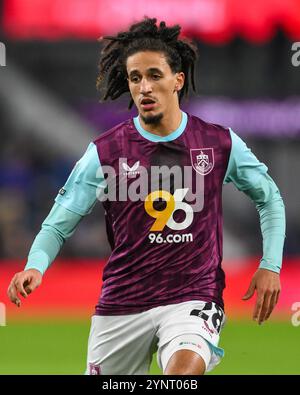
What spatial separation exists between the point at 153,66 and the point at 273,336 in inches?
233

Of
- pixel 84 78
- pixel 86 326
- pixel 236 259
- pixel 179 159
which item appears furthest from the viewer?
pixel 84 78

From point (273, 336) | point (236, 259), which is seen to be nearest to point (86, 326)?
point (273, 336)

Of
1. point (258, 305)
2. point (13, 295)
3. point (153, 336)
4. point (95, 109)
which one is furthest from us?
point (95, 109)

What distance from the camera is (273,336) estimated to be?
39.3 feet

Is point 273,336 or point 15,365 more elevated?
point 273,336

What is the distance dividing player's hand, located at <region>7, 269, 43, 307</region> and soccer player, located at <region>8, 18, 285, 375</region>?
0.36 feet

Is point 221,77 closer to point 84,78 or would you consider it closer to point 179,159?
point 84,78

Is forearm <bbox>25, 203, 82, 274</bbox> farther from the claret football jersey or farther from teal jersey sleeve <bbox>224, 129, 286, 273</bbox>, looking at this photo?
teal jersey sleeve <bbox>224, 129, 286, 273</bbox>

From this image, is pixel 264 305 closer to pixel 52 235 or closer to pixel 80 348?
pixel 52 235

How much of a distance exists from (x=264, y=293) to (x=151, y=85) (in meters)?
1.40

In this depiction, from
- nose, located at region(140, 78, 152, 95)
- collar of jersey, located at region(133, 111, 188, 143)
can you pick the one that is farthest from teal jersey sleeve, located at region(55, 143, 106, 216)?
nose, located at region(140, 78, 152, 95)

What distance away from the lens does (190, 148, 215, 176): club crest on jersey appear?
6.60m

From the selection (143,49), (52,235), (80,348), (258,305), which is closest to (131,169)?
(52,235)

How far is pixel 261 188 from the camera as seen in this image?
666cm
